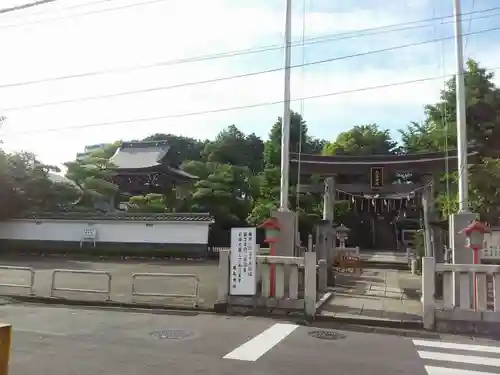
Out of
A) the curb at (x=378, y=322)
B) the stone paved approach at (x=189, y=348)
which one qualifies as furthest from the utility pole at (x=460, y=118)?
the stone paved approach at (x=189, y=348)

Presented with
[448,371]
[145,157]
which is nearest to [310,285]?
[448,371]

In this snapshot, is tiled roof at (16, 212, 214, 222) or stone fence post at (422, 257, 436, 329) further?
tiled roof at (16, 212, 214, 222)

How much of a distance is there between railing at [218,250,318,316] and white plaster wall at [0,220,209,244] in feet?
61.6

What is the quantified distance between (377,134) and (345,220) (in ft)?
29.3

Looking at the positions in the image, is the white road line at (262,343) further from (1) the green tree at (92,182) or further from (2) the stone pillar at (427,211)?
(1) the green tree at (92,182)

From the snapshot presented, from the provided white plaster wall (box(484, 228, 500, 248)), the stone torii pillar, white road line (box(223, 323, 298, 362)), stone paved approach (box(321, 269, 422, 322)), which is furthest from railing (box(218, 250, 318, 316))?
white plaster wall (box(484, 228, 500, 248))

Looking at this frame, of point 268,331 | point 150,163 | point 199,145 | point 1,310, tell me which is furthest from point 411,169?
point 199,145

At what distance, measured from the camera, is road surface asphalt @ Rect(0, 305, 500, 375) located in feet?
19.1

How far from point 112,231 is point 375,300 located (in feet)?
70.5

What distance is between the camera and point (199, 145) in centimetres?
5978

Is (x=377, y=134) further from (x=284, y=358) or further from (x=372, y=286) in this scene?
(x=284, y=358)

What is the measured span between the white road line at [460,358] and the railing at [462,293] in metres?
2.10

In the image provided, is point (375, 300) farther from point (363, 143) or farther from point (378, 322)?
point (363, 143)

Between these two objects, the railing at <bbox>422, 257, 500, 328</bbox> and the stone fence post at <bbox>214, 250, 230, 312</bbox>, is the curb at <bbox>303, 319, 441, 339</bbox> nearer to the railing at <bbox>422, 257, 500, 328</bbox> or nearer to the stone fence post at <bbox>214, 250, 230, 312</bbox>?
the railing at <bbox>422, 257, 500, 328</bbox>
